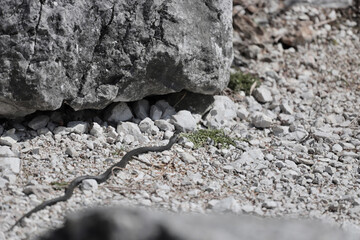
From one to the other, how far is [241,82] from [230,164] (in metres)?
1.83

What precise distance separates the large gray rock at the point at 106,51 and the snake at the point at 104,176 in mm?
598

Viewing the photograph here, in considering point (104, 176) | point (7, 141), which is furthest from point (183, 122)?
point (7, 141)

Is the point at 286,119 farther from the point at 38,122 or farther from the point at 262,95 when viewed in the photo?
the point at 38,122

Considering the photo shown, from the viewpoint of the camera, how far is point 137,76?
5.81 meters

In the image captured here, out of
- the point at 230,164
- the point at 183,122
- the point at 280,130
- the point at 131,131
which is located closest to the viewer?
the point at 230,164

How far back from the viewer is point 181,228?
10.6 feet

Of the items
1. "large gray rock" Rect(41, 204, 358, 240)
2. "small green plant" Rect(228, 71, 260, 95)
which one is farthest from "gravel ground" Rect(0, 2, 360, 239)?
"large gray rock" Rect(41, 204, 358, 240)

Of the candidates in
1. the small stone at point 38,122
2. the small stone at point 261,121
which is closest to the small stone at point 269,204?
the small stone at point 261,121

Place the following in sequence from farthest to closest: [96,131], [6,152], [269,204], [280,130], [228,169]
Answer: [280,130] < [96,131] < [228,169] < [6,152] < [269,204]

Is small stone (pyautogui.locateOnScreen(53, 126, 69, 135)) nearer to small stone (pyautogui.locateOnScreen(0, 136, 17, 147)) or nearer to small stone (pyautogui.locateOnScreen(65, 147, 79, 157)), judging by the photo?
small stone (pyautogui.locateOnScreen(65, 147, 79, 157))

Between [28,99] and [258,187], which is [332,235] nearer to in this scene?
[258,187]

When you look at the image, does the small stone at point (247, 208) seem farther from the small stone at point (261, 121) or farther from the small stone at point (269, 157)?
the small stone at point (261, 121)

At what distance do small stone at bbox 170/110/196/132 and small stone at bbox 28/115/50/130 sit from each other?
125 cm

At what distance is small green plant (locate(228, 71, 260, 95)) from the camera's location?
7223 mm
